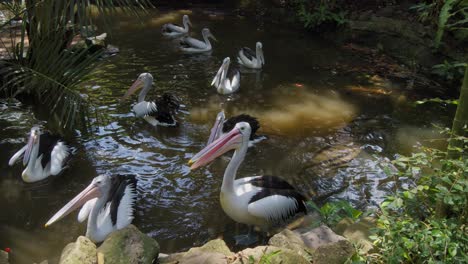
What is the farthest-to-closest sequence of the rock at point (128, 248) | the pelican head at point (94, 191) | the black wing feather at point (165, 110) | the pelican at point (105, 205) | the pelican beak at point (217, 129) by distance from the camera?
1. the black wing feather at point (165, 110)
2. the pelican beak at point (217, 129)
3. the pelican at point (105, 205)
4. the pelican head at point (94, 191)
5. the rock at point (128, 248)

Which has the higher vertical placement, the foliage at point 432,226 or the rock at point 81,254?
the foliage at point 432,226

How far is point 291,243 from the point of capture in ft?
10.7

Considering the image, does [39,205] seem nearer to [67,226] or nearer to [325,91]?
[67,226]

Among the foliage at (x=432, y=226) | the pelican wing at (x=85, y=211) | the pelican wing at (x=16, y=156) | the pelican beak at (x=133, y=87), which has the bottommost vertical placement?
the pelican wing at (x=85, y=211)

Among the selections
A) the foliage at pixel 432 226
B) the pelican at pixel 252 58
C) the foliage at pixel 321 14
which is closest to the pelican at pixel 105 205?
the foliage at pixel 432 226

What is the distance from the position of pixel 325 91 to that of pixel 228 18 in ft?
21.4

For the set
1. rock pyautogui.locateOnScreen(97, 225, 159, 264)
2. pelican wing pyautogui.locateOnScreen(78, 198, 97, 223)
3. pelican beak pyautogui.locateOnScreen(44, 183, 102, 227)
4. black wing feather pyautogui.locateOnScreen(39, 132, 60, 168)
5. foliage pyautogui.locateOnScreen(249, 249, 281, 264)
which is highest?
foliage pyautogui.locateOnScreen(249, 249, 281, 264)

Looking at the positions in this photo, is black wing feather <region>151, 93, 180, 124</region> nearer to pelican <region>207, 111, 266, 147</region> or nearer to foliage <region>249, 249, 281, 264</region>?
pelican <region>207, 111, 266, 147</region>

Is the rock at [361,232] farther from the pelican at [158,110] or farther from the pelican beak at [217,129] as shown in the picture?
the pelican at [158,110]

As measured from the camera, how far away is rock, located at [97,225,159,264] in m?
2.90

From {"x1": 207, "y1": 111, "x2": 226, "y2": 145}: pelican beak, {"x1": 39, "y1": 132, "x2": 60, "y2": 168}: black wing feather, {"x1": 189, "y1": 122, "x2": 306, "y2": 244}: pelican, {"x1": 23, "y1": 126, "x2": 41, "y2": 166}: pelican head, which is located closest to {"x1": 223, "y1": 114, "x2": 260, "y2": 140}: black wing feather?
{"x1": 207, "y1": 111, "x2": 226, "y2": 145}: pelican beak

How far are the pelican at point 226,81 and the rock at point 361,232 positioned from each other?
442 cm

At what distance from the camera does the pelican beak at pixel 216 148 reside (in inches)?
156

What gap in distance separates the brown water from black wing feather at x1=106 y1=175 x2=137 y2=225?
294 mm
